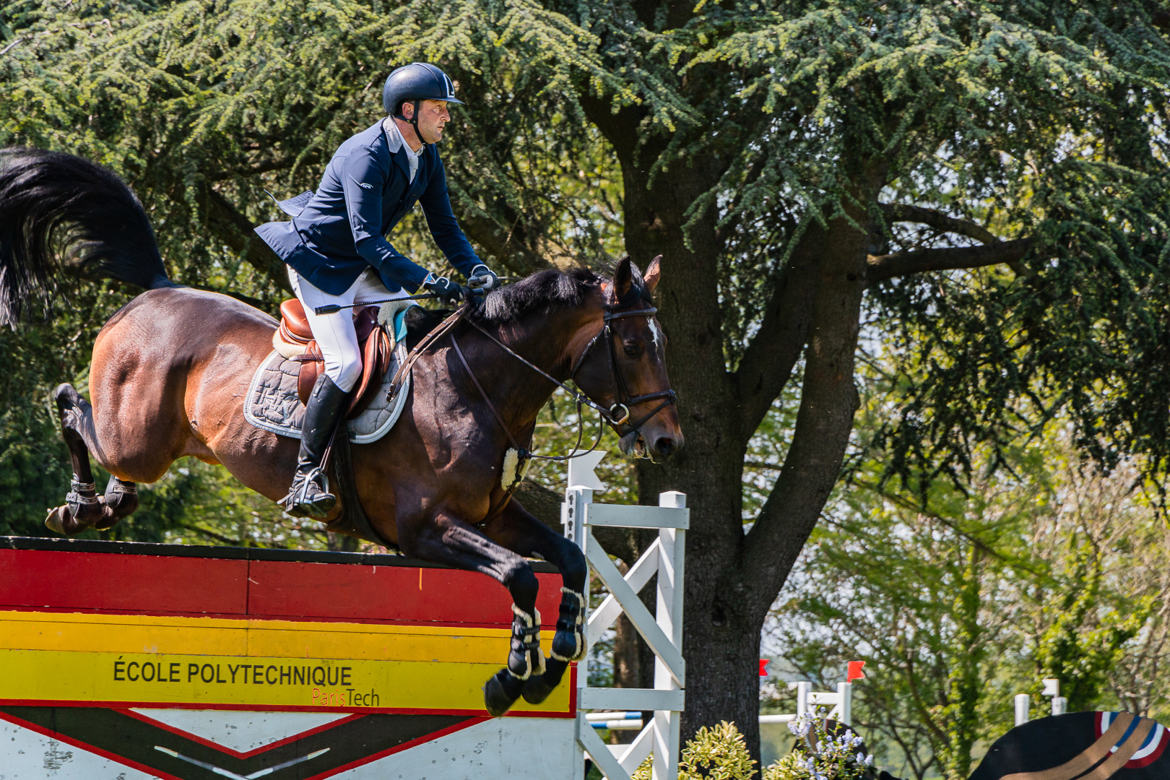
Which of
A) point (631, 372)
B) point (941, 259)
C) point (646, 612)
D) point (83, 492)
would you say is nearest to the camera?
→ point (631, 372)

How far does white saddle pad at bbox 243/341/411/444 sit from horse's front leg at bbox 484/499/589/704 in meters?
0.58

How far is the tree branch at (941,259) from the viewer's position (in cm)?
1018

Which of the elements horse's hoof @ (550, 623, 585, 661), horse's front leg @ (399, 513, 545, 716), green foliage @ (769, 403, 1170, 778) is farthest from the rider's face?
green foliage @ (769, 403, 1170, 778)

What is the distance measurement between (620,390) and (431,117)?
4.06 ft

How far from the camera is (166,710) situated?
4832mm

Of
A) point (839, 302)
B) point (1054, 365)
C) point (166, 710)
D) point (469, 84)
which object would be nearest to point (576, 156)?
point (469, 84)

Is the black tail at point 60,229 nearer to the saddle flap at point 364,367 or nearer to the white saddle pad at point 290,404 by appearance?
the white saddle pad at point 290,404

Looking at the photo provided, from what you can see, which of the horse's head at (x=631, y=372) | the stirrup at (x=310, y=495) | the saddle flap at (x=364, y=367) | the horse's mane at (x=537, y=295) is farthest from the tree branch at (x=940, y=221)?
the stirrup at (x=310, y=495)

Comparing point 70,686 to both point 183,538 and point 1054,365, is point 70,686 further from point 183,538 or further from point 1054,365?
point 183,538

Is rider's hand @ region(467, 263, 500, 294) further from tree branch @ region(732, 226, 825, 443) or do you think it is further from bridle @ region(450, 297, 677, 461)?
tree branch @ region(732, 226, 825, 443)

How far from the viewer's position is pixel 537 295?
492 centimetres

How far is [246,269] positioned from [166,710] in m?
6.75

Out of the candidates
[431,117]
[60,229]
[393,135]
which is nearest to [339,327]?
[393,135]

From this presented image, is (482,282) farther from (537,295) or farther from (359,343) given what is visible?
(359,343)
